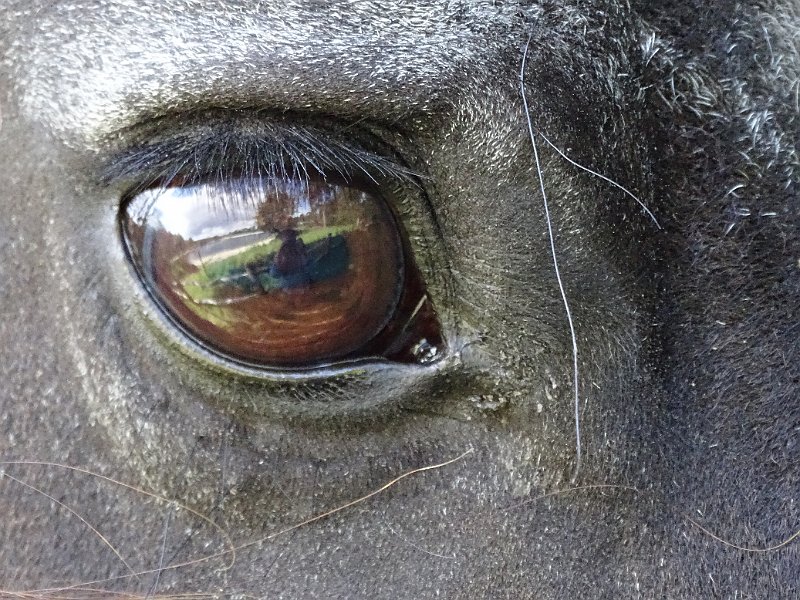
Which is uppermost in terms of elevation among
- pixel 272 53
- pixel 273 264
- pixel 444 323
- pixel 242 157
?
pixel 272 53

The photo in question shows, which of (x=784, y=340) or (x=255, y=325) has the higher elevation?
(x=255, y=325)

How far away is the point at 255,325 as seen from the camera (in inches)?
45.4

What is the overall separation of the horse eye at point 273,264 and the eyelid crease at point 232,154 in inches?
0.7

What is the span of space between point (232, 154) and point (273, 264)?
0.53 feet

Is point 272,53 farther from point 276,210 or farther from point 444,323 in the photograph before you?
point 444,323

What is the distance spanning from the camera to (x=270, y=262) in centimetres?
112

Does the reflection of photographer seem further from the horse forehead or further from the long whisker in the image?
the long whisker

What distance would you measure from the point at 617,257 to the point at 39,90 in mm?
872

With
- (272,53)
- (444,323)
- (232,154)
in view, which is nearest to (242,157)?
(232,154)

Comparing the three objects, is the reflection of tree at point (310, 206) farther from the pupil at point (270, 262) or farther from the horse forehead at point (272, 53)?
the horse forehead at point (272, 53)

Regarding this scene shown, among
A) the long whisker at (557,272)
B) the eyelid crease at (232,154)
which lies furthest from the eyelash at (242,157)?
the long whisker at (557,272)

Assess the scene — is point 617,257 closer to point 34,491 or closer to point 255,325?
point 255,325

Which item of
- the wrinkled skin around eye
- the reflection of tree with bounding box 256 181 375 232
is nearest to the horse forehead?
the wrinkled skin around eye

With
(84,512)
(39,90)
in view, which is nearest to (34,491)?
(84,512)
